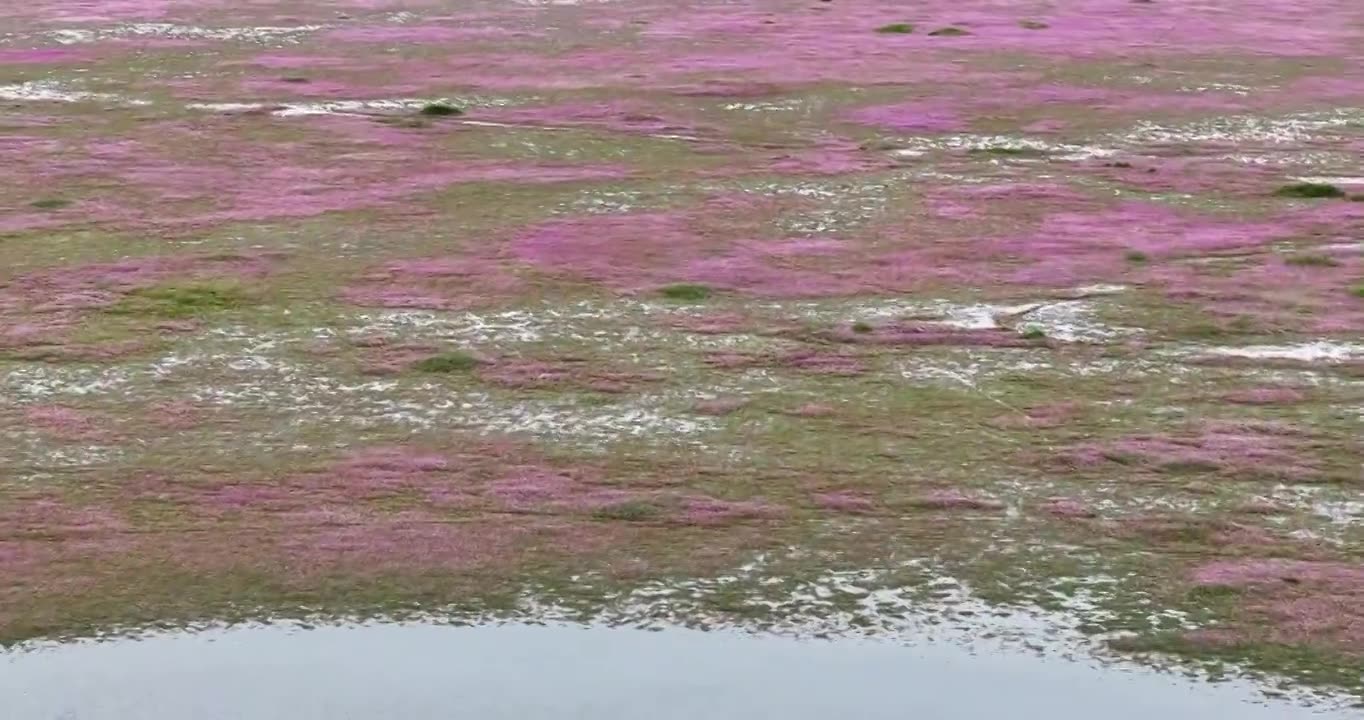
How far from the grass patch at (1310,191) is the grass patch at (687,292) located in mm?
9057

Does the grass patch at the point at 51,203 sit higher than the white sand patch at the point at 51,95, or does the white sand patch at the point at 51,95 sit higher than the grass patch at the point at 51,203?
the white sand patch at the point at 51,95

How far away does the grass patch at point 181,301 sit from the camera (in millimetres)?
18547

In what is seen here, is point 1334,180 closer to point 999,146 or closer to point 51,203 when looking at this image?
point 999,146

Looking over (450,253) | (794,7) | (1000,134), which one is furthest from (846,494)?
(794,7)

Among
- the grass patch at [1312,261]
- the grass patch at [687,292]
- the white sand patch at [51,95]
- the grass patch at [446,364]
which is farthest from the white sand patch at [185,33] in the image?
the grass patch at [1312,261]

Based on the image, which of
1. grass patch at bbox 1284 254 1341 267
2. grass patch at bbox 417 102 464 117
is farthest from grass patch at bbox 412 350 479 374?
grass patch at bbox 417 102 464 117

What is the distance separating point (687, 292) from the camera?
63.3 ft

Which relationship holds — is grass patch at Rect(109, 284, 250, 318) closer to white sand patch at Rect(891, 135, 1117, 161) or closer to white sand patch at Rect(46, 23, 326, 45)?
white sand patch at Rect(891, 135, 1117, 161)

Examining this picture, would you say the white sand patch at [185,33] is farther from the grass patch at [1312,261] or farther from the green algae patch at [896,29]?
the grass patch at [1312,261]

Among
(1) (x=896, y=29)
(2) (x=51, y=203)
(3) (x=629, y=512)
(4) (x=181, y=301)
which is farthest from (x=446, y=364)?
(1) (x=896, y=29)

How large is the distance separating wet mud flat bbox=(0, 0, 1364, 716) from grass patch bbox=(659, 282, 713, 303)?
0.05m

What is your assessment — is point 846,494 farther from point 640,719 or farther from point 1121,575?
point 640,719

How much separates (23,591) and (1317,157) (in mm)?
20531

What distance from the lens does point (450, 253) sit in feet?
68.4
